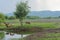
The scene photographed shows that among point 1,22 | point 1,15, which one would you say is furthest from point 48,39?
point 1,15

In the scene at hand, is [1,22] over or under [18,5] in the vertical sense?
under

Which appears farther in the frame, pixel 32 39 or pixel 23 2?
pixel 23 2

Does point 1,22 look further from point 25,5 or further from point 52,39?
point 52,39

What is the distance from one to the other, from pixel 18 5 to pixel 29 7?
243cm

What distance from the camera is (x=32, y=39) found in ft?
74.0

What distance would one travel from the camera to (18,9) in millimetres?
44469

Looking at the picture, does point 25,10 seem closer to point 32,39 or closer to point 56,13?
point 32,39

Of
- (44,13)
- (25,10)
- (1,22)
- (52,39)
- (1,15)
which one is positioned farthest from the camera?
(44,13)

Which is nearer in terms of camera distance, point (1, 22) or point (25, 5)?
point (25, 5)

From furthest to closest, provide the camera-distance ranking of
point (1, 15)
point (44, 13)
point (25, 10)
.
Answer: point (44, 13)
point (1, 15)
point (25, 10)

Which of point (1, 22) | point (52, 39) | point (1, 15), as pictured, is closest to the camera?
point (52, 39)

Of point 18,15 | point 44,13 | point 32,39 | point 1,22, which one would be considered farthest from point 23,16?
point 44,13

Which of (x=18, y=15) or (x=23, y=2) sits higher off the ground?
(x=23, y=2)

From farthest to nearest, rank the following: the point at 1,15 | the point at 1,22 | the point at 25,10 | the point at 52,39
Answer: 1. the point at 1,15
2. the point at 1,22
3. the point at 25,10
4. the point at 52,39
